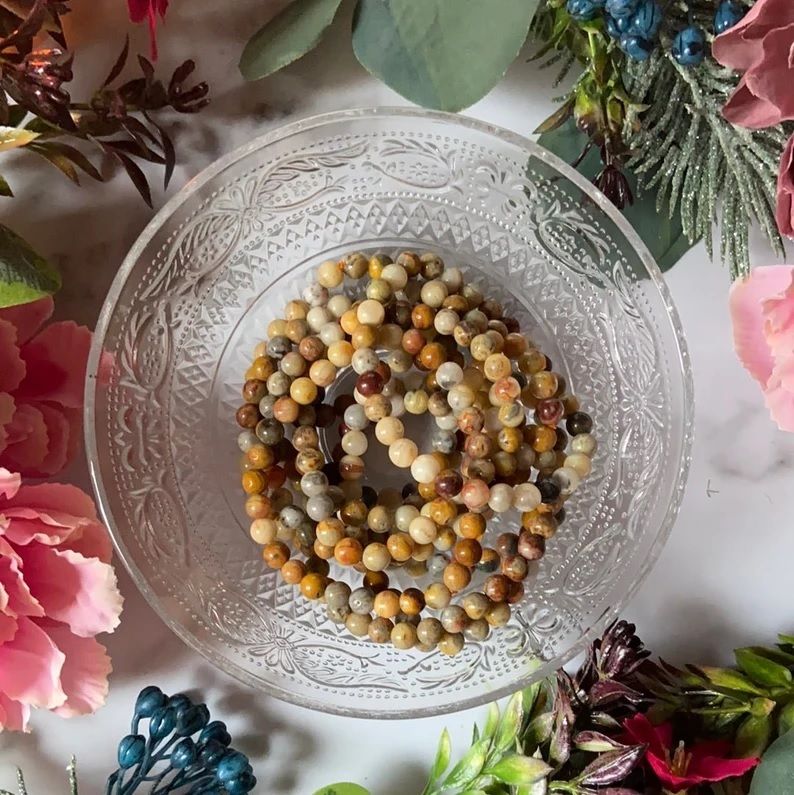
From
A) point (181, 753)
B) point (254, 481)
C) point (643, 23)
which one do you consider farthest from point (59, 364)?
point (643, 23)

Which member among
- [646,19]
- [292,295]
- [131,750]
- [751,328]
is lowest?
[131,750]

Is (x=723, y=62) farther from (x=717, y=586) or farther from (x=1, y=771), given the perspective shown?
(x=1, y=771)

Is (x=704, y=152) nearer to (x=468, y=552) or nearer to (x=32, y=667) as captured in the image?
(x=468, y=552)

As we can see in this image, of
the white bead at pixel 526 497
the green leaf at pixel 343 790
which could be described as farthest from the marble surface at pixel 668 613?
Answer: the white bead at pixel 526 497

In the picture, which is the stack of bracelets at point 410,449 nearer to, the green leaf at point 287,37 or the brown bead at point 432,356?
the brown bead at point 432,356

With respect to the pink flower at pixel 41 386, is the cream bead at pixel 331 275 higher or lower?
higher

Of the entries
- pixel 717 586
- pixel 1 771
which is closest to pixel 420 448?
pixel 717 586

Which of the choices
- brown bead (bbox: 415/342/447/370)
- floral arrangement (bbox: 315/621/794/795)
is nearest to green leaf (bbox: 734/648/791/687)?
floral arrangement (bbox: 315/621/794/795)

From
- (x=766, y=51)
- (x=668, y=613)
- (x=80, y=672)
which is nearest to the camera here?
(x=766, y=51)

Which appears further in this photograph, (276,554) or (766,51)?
(276,554)
